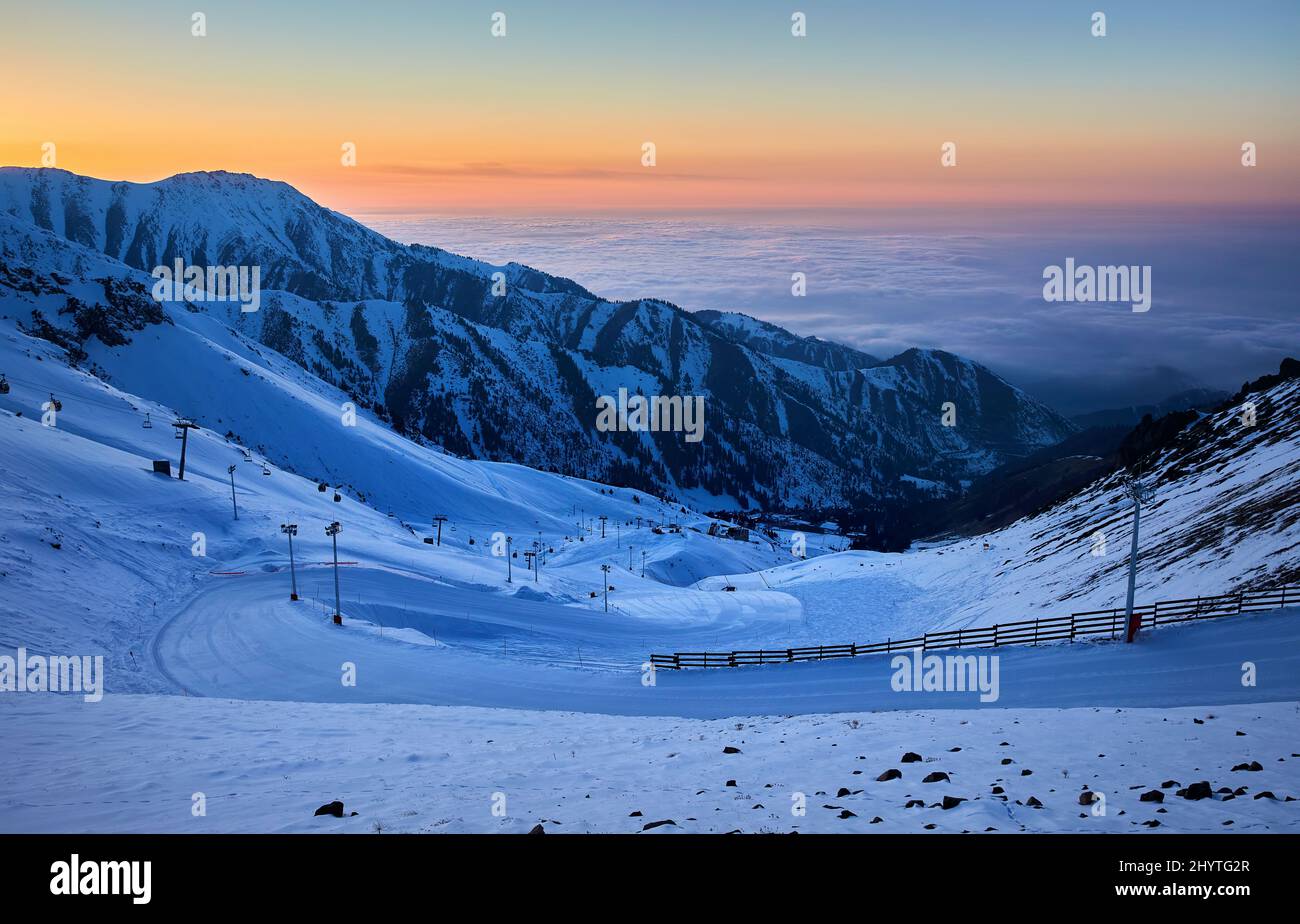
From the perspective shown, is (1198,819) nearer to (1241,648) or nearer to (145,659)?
(1241,648)

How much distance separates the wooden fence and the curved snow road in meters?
1.07

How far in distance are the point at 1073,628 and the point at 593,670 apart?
21413mm

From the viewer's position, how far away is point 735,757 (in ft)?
62.7

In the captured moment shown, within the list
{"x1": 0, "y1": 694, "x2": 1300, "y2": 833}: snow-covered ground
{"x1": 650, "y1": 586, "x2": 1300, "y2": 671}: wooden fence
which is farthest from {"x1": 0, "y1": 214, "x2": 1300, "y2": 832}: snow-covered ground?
{"x1": 650, "y1": 586, "x2": 1300, "y2": 671}: wooden fence

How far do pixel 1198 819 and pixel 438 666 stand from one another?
29746 millimetres

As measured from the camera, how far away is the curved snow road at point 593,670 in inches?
1013

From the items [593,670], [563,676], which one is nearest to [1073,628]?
[593,670]

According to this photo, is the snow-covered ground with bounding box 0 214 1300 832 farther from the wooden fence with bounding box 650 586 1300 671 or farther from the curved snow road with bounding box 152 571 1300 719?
the wooden fence with bounding box 650 586 1300 671

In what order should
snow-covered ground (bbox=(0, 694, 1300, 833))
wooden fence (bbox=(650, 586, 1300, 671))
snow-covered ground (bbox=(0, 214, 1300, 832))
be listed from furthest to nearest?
1. wooden fence (bbox=(650, 586, 1300, 671))
2. snow-covered ground (bbox=(0, 214, 1300, 832))
3. snow-covered ground (bbox=(0, 694, 1300, 833))

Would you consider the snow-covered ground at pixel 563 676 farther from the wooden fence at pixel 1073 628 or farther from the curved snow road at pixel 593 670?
the wooden fence at pixel 1073 628

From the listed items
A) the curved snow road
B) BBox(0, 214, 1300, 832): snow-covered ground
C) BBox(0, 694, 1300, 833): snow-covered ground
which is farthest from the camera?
the curved snow road

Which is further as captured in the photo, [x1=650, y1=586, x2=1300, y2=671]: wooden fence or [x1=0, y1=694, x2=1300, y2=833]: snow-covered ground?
[x1=650, y1=586, x2=1300, y2=671]: wooden fence

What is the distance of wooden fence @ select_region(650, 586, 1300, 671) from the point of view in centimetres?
3000

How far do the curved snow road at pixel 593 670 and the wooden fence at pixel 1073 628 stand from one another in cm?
107
